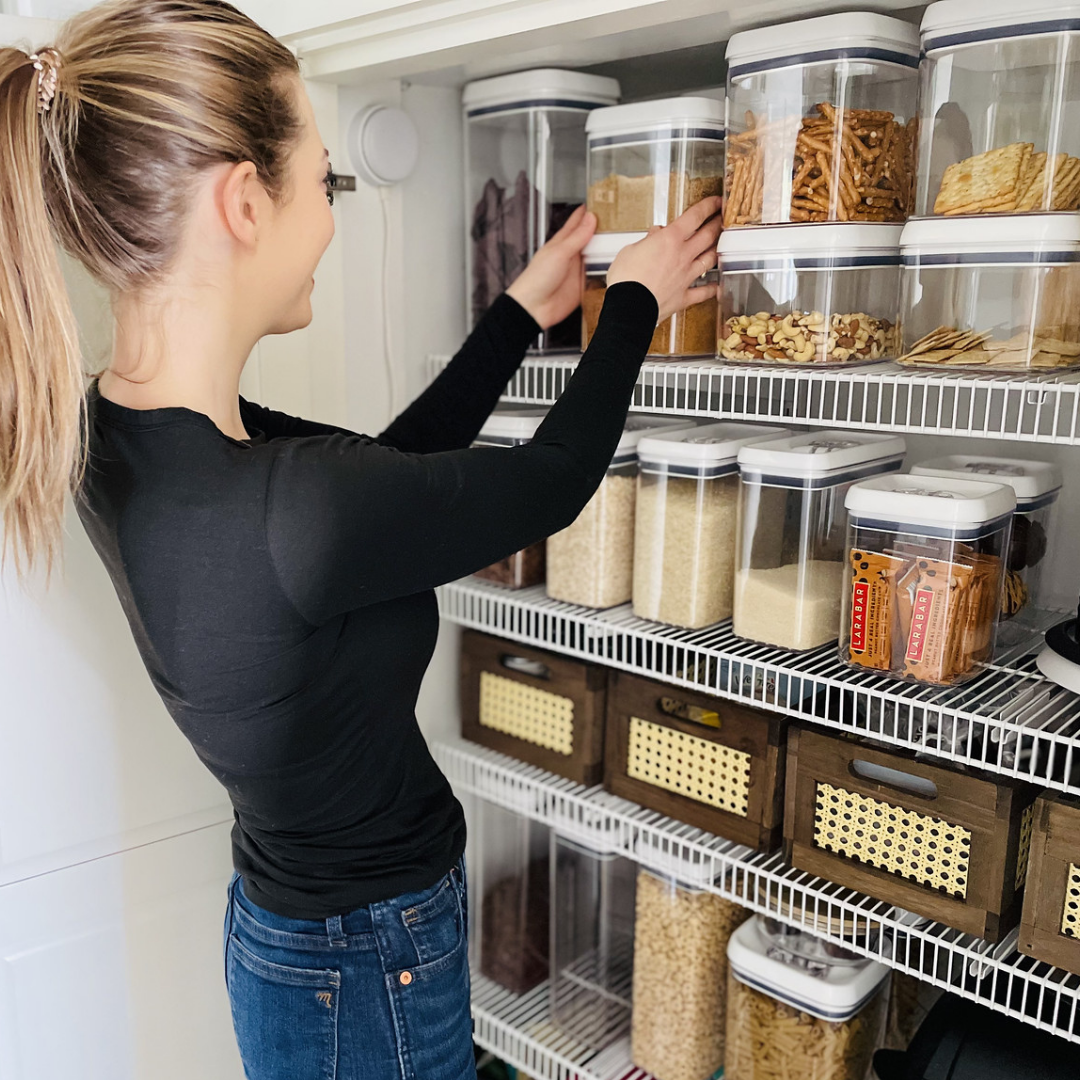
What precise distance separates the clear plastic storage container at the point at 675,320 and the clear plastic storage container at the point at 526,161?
4.6 inches

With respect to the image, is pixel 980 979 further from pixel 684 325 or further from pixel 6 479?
pixel 6 479

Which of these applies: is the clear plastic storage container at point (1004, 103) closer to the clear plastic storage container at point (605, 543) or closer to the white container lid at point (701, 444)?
the white container lid at point (701, 444)

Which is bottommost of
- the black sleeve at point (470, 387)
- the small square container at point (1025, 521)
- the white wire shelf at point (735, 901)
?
the white wire shelf at point (735, 901)

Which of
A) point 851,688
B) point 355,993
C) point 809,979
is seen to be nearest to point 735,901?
point 809,979

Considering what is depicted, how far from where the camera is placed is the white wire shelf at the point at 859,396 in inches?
35.1

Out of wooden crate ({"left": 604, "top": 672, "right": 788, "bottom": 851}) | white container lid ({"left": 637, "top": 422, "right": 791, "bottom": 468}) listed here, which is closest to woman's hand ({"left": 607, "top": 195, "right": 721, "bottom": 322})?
white container lid ({"left": 637, "top": 422, "right": 791, "bottom": 468})

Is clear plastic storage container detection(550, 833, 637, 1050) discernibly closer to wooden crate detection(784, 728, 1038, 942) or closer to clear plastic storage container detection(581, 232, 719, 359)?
wooden crate detection(784, 728, 1038, 942)

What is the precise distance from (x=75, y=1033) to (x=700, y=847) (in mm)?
754

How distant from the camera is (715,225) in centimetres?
113

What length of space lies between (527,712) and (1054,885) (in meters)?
0.70

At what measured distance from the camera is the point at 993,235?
35.3 inches

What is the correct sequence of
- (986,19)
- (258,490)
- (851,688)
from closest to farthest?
(258,490), (986,19), (851,688)

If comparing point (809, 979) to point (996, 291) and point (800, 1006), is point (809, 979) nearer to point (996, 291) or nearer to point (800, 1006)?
point (800, 1006)

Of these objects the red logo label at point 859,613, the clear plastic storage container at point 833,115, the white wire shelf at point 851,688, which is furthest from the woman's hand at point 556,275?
the red logo label at point 859,613
